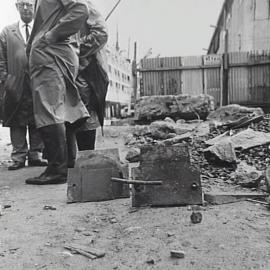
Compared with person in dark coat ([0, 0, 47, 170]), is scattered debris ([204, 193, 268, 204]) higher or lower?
lower

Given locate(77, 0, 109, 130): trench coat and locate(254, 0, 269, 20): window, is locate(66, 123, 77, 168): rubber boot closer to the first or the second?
locate(77, 0, 109, 130): trench coat

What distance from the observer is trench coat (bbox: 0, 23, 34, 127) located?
5129mm

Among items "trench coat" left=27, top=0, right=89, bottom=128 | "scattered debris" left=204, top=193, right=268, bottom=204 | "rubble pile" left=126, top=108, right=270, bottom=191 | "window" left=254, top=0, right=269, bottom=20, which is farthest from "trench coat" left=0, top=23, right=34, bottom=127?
"window" left=254, top=0, right=269, bottom=20

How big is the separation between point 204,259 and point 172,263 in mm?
130

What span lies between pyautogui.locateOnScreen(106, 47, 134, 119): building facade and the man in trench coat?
85.9ft

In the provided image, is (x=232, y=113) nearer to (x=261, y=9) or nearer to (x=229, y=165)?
(x=229, y=165)

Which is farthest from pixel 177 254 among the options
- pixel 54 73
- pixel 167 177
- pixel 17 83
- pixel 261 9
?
pixel 261 9

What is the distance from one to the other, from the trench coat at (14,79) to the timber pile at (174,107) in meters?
3.92

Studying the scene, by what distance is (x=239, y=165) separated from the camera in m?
3.63

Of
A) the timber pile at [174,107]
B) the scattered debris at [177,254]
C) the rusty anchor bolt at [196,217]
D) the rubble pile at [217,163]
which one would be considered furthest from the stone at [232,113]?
the scattered debris at [177,254]

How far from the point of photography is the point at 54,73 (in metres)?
3.73

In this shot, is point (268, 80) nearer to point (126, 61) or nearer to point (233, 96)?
point (233, 96)

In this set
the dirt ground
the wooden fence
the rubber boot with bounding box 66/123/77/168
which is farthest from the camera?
the wooden fence

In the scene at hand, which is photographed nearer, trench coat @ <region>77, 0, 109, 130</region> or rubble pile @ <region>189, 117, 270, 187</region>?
rubble pile @ <region>189, 117, 270, 187</region>
